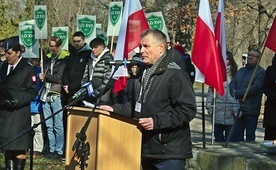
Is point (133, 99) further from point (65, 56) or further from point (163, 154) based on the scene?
point (65, 56)

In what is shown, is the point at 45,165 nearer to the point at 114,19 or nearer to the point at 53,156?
the point at 53,156

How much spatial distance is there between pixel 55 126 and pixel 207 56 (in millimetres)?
4382

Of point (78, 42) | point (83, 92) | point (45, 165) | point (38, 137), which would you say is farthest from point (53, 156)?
point (83, 92)

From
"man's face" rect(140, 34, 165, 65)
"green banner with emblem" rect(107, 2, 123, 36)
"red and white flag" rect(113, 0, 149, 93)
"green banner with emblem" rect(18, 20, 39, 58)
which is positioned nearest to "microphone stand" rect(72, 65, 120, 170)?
"man's face" rect(140, 34, 165, 65)

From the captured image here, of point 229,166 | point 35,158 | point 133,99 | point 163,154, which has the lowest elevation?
point 35,158

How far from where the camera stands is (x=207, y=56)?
8.99 metres

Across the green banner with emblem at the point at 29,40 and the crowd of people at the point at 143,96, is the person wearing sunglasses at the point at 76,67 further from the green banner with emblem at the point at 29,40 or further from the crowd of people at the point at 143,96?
the green banner with emblem at the point at 29,40

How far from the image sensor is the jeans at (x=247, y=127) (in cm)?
1126

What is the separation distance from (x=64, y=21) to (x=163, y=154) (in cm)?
3867

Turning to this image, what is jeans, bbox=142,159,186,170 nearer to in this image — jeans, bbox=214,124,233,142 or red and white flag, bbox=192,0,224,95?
red and white flag, bbox=192,0,224,95

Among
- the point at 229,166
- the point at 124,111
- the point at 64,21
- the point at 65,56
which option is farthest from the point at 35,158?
the point at 64,21

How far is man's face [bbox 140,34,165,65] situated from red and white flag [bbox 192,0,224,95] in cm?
289

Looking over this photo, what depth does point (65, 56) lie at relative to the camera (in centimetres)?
1245

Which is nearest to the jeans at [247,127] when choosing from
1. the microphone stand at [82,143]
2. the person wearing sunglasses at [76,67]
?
the person wearing sunglasses at [76,67]
